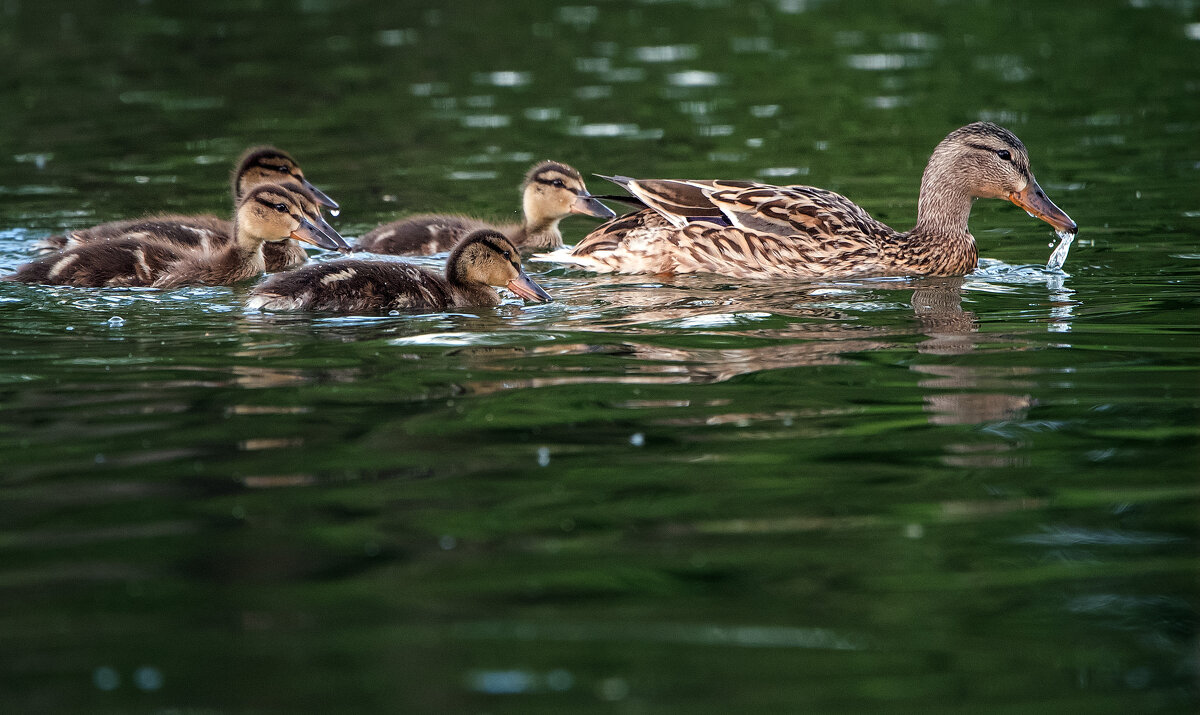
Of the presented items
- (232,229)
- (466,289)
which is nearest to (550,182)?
(232,229)

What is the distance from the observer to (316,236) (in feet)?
25.9

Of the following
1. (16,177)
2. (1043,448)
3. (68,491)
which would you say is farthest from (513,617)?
(16,177)

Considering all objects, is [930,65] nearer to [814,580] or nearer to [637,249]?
[637,249]

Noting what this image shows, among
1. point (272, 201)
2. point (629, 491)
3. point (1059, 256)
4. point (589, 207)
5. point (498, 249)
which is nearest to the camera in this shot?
point (629, 491)

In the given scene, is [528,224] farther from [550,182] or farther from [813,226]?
[813,226]

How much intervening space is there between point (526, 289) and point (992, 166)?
8.70 ft

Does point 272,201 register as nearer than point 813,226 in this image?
Yes

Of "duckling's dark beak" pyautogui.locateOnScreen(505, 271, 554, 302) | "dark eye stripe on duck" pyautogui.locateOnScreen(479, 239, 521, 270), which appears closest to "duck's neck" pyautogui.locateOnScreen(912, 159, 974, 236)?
"duckling's dark beak" pyautogui.locateOnScreen(505, 271, 554, 302)

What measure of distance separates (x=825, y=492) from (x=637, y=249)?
13.6ft

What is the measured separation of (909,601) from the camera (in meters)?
3.36

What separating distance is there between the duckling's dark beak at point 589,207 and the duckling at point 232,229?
1.40 metres

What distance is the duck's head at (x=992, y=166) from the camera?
787 centimetres

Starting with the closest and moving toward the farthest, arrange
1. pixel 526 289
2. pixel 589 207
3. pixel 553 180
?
pixel 526 289
pixel 553 180
pixel 589 207

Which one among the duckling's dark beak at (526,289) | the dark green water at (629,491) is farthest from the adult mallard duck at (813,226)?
the duckling's dark beak at (526,289)
